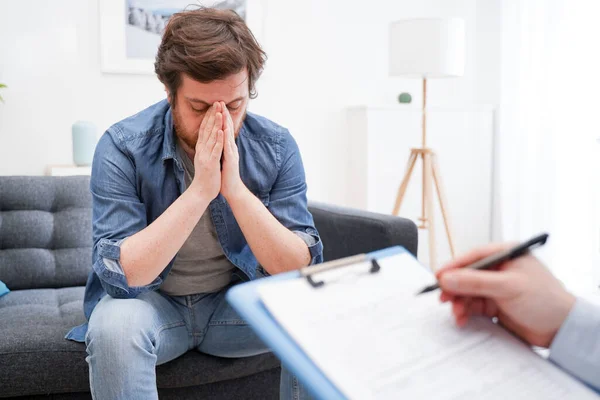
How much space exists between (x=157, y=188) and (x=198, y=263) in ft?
0.66

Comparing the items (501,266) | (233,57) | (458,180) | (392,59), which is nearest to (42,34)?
(392,59)

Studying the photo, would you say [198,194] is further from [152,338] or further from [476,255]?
[476,255]

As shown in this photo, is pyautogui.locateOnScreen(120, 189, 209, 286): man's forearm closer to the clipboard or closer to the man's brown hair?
the man's brown hair

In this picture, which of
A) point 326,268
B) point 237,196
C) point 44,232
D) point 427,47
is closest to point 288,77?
point 427,47

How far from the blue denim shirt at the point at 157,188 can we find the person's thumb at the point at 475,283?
0.70 m

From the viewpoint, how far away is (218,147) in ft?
4.20

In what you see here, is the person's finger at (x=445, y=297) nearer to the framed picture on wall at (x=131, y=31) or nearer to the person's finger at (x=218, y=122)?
the person's finger at (x=218, y=122)

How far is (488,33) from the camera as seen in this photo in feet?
12.2

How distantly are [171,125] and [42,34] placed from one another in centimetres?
177

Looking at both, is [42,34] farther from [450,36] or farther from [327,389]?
[327,389]

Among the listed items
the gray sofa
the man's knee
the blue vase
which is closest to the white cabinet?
the gray sofa

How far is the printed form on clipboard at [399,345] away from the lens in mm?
583

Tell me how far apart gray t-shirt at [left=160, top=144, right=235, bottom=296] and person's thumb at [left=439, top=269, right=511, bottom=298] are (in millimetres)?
833

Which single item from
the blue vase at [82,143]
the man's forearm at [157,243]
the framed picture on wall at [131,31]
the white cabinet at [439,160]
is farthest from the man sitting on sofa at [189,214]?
the white cabinet at [439,160]
